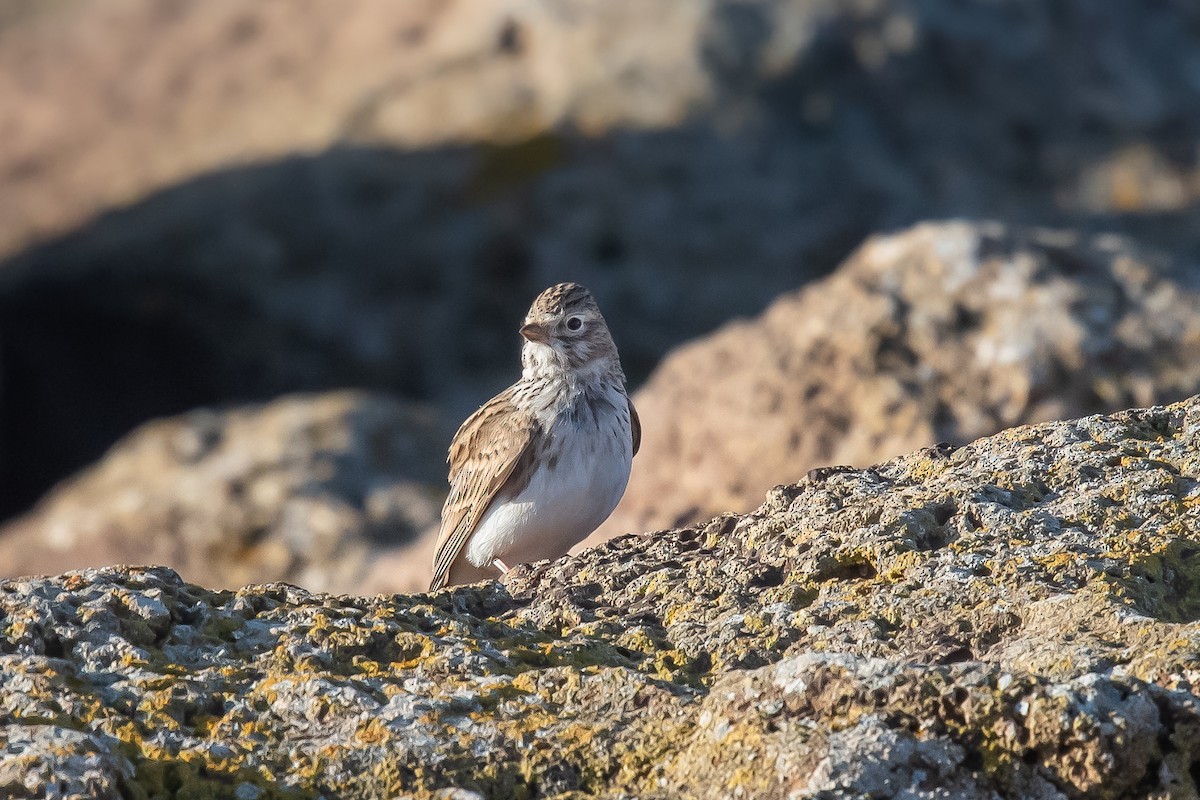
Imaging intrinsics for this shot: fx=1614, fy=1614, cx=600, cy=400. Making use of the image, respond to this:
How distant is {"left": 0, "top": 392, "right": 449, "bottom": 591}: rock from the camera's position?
12641 millimetres

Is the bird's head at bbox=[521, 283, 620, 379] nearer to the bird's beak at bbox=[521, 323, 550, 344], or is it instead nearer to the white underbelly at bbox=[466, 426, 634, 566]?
the bird's beak at bbox=[521, 323, 550, 344]

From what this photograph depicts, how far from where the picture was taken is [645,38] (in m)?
20.3

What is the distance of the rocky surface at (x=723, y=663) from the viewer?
3.88 metres

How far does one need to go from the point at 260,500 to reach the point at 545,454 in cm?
465

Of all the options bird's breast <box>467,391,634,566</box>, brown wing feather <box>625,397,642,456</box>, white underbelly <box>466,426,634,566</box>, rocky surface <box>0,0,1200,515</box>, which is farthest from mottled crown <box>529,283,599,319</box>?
rocky surface <box>0,0,1200,515</box>

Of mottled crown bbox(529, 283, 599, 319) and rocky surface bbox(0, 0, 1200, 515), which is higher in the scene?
rocky surface bbox(0, 0, 1200, 515)

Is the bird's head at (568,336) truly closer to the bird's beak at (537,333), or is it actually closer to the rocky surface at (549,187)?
the bird's beak at (537,333)

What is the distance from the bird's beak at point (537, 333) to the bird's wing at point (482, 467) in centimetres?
39

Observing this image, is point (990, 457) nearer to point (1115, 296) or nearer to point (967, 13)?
point (1115, 296)

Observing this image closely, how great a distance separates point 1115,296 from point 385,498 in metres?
6.04

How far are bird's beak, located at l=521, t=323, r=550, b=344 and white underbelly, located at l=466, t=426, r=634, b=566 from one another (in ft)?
2.66

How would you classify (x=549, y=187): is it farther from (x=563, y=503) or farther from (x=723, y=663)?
(x=723, y=663)

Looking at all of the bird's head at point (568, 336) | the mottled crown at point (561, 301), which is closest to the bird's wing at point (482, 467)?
the bird's head at point (568, 336)

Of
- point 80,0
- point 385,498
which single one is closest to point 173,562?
point 385,498
